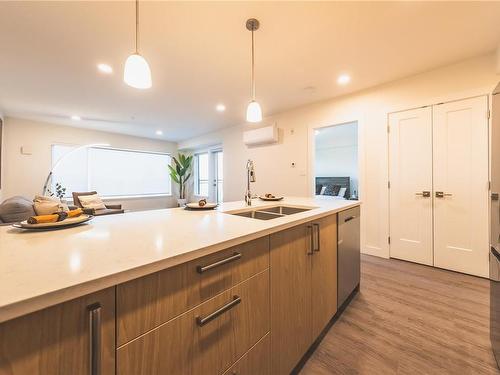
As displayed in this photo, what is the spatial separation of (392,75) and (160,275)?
3.43 metres

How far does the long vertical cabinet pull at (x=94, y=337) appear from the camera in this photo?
0.48m

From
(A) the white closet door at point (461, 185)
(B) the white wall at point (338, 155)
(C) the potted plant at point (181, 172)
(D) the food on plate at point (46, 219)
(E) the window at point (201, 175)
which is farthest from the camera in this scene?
(E) the window at point (201, 175)

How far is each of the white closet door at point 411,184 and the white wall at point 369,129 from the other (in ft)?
0.32

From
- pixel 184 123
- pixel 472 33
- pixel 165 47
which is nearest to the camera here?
pixel 472 33

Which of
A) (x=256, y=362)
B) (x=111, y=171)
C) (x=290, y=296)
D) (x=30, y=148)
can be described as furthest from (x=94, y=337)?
(x=111, y=171)

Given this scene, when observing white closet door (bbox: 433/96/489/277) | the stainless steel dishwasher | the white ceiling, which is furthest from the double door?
the stainless steel dishwasher

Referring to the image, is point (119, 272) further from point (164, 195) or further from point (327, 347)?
point (164, 195)

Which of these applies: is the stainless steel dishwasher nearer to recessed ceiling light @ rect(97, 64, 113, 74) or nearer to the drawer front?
the drawer front

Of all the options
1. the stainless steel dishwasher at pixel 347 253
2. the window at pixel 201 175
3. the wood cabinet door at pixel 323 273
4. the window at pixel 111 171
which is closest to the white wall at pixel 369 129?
the stainless steel dishwasher at pixel 347 253

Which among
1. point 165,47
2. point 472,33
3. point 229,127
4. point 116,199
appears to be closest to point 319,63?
point 472,33

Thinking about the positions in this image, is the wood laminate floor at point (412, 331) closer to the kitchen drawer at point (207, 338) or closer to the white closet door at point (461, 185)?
the white closet door at point (461, 185)

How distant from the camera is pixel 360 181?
3193mm

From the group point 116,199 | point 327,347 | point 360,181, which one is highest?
point 360,181

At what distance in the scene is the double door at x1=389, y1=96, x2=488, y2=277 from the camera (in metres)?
2.33
